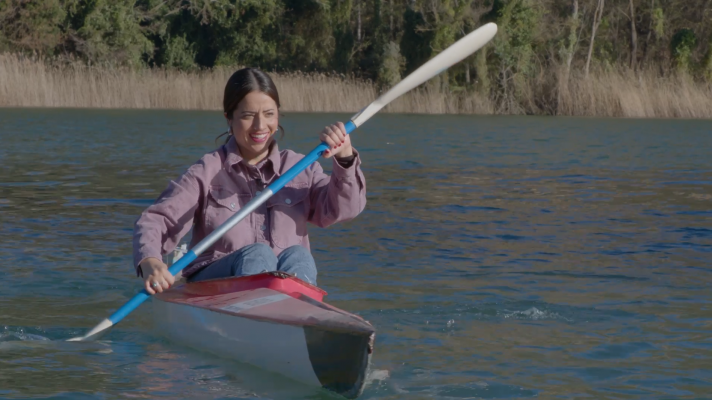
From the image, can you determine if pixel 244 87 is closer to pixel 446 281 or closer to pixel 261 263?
pixel 261 263

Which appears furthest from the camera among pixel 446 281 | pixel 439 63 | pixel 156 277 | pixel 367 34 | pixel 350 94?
pixel 367 34

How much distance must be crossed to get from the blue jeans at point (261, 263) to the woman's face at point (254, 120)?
1.33ft

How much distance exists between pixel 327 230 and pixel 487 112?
62.4 ft

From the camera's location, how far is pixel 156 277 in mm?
3498

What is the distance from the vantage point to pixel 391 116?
76.0 ft

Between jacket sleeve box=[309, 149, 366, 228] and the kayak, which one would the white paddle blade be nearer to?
jacket sleeve box=[309, 149, 366, 228]

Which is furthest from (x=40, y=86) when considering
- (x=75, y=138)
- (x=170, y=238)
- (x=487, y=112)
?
(x=170, y=238)

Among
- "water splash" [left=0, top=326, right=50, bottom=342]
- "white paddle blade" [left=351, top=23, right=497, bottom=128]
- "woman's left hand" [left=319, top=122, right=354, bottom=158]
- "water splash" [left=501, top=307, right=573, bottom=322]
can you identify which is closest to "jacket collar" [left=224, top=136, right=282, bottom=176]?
"woman's left hand" [left=319, top=122, right=354, bottom=158]

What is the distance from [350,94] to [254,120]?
1976 centimetres

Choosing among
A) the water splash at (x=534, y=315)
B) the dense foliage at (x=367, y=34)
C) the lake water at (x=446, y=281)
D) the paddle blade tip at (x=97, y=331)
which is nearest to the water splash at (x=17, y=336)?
the lake water at (x=446, y=281)

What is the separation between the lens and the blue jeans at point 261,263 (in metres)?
3.75

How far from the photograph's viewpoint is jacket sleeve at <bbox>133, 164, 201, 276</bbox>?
3662 mm

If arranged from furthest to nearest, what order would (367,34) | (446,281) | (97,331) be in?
1. (367,34)
2. (446,281)
3. (97,331)

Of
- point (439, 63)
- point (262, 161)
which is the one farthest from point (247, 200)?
point (439, 63)
